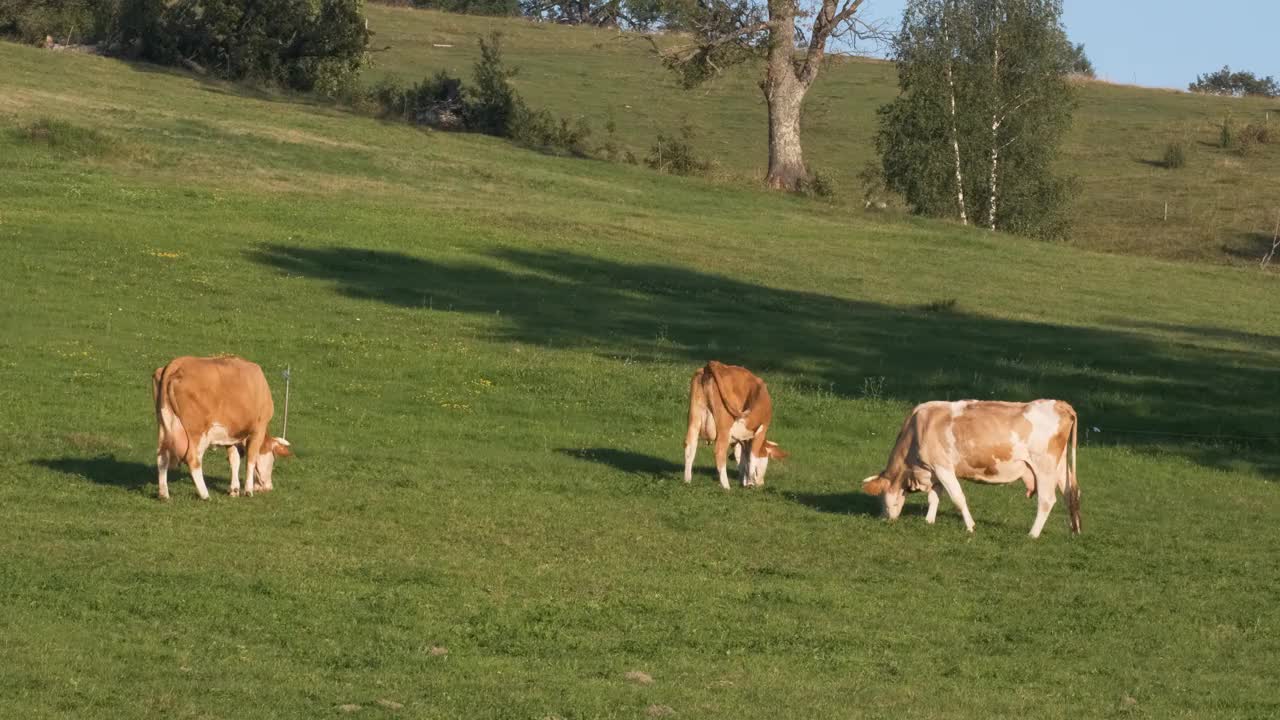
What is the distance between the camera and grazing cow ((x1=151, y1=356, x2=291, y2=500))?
712 inches

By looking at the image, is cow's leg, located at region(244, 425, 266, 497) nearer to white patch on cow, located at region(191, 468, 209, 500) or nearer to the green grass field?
the green grass field

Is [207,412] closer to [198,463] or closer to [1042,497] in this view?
[198,463]

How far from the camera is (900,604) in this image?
1580 centimetres

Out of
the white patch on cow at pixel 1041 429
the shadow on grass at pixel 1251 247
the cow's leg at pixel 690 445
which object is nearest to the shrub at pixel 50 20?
the shadow on grass at pixel 1251 247

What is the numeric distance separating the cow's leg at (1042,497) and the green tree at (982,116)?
154ft

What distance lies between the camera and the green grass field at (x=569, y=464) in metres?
13.0

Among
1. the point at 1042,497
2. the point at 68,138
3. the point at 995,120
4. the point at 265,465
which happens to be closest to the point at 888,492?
the point at 1042,497

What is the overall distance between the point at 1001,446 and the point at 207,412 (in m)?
8.63

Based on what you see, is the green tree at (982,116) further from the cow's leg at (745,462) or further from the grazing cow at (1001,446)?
the grazing cow at (1001,446)

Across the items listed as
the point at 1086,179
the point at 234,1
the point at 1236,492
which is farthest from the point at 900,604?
the point at 1086,179

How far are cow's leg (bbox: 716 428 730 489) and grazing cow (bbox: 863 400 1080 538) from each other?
2.72 m

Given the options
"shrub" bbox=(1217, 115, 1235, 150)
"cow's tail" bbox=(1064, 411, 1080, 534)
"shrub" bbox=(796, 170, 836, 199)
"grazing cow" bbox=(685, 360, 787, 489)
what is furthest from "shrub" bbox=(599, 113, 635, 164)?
"cow's tail" bbox=(1064, 411, 1080, 534)

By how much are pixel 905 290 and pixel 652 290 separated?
8008mm

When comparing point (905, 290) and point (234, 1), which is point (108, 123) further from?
point (905, 290)
